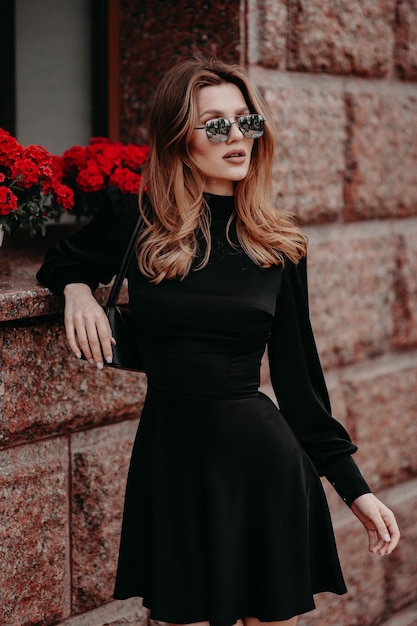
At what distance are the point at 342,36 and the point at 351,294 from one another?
932 millimetres

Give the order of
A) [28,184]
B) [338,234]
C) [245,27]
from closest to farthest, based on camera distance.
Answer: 1. [28,184]
2. [245,27]
3. [338,234]

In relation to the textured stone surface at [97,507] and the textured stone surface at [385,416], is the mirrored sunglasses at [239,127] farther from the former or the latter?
the textured stone surface at [385,416]

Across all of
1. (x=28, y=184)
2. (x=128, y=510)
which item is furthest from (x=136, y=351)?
(x=28, y=184)

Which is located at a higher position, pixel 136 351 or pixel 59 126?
pixel 59 126

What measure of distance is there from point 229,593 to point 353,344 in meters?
1.67

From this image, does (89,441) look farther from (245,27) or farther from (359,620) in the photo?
(359,620)

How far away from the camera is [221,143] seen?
7.89ft

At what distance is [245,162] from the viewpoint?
2.44 metres

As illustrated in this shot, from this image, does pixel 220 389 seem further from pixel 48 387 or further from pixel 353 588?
pixel 353 588

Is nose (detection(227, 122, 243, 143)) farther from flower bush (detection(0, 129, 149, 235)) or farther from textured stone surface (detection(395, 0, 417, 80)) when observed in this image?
textured stone surface (detection(395, 0, 417, 80))

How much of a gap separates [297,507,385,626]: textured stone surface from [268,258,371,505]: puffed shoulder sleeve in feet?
4.82

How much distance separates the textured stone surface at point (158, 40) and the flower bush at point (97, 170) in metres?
0.38

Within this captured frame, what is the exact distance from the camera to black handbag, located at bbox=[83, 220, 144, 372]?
8.02 ft

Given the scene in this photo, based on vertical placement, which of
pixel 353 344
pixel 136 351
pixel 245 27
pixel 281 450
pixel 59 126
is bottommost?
pixel 353 344
